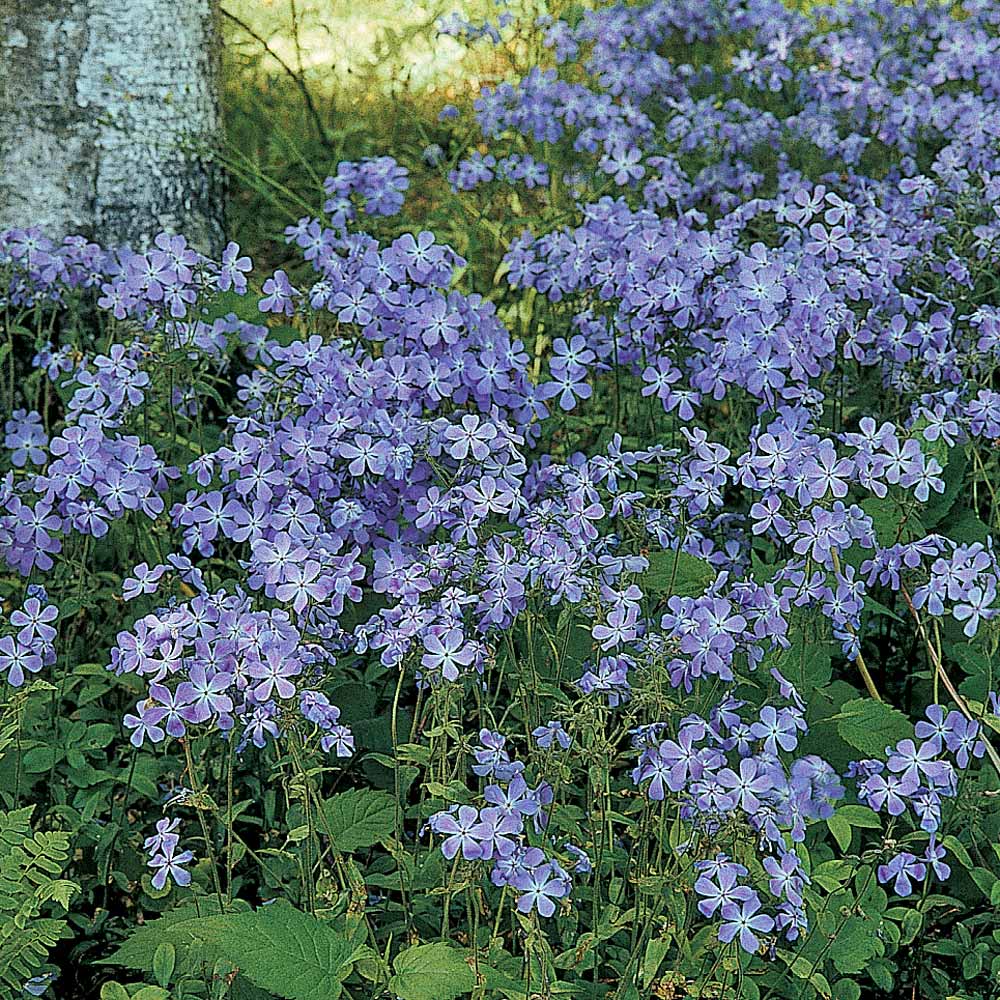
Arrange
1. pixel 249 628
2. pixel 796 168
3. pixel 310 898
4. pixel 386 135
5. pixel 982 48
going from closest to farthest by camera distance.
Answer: pixel 249 628
pixel 310 898
pixel 982 48
pixel 796 168
pixel 386 135

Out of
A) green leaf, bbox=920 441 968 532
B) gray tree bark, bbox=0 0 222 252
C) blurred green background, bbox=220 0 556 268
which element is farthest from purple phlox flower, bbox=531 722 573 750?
blurred green background, bbox=220 0 556 268

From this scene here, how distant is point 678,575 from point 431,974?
0.78m

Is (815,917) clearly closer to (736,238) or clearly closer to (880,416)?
(880,416)

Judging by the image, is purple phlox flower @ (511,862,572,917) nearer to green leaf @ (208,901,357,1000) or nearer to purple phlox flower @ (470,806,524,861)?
purple phlox flower @ (470,806,524,861)

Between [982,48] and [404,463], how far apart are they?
268 cm

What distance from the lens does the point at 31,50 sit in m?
3.40

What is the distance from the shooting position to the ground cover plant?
178cm

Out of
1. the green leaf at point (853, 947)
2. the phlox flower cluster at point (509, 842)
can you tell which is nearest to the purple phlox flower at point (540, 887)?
the phlox flower cluster at point (509, 842)

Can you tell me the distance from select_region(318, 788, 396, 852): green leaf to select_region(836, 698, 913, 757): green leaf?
0.68 meters

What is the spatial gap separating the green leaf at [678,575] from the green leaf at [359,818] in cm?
52

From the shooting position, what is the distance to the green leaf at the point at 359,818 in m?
1.95

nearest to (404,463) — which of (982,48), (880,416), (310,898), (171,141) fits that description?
(310,898)

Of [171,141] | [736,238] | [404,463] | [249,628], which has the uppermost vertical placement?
[171,141]

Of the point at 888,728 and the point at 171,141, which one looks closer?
the point at 888,728
